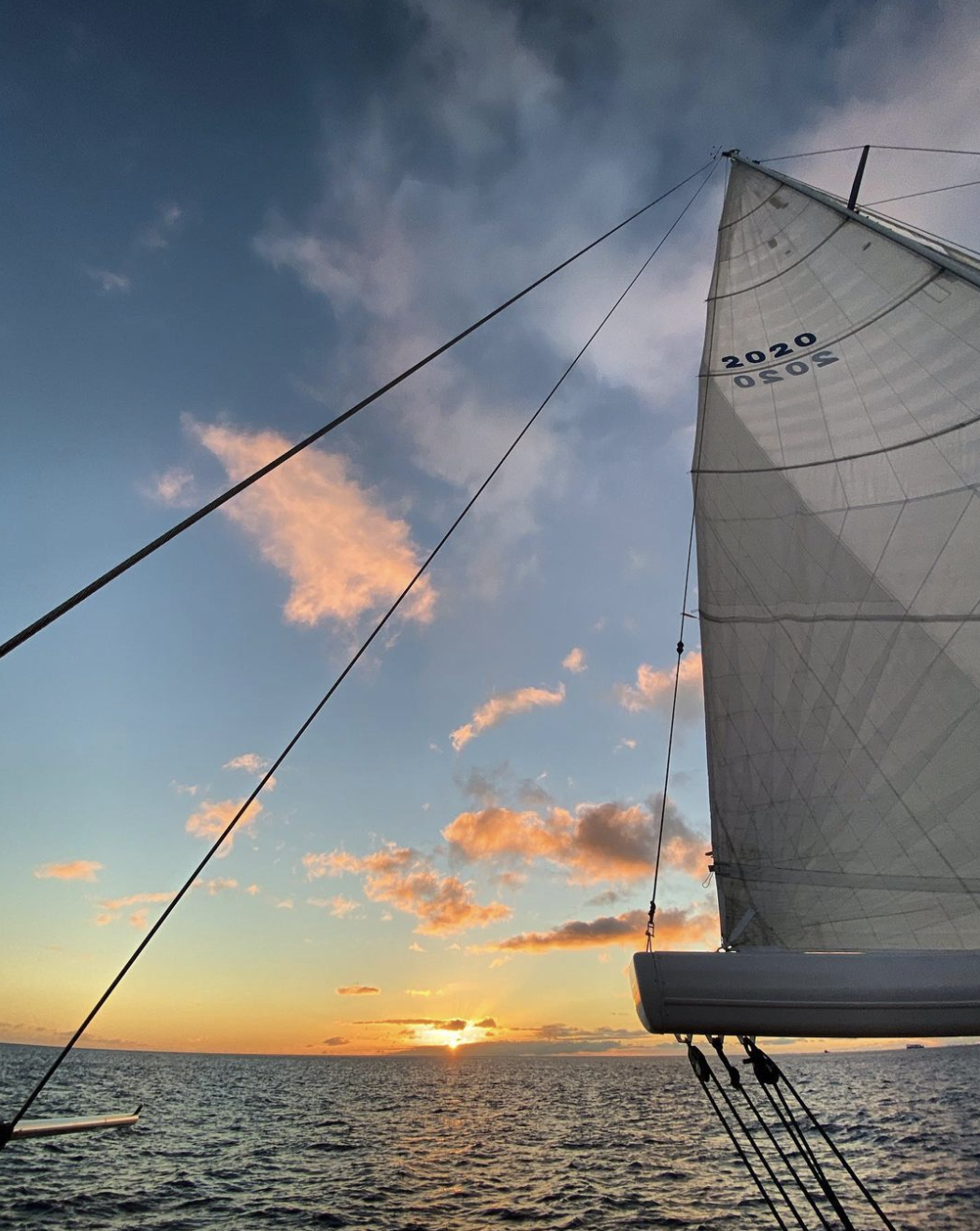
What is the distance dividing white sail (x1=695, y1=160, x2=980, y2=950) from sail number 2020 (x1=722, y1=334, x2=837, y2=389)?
0.03m

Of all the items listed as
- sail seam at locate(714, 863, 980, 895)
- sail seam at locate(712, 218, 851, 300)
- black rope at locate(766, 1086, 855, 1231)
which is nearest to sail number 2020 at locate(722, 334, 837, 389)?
sail seam at locate(712, 218, 851, 300)

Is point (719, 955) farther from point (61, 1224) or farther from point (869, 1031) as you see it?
point (61, 1224)

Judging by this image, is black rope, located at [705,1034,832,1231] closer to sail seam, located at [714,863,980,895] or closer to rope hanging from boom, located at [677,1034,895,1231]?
rope hanging from boom, located at [677,1034,895,1231]

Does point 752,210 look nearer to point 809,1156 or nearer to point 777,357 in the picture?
point 777,357

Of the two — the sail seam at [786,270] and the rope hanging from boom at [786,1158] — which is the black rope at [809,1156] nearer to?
the rope hanging from boom at [786,1158]

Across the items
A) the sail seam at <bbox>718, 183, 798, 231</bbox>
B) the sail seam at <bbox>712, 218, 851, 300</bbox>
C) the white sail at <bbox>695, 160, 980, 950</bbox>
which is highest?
the sail seam at <bbox>718, 183, 798, 231</bbox>

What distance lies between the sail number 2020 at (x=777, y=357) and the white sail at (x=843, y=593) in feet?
0.11

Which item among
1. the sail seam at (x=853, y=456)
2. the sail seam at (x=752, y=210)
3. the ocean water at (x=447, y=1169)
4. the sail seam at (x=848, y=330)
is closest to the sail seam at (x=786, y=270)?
the sail seam at (x=848, y=330)

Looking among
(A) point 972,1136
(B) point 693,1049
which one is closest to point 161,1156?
(B) point 693,1049

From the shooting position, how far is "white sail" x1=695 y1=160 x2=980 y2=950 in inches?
225

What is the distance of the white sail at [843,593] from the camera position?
5727 millimetres

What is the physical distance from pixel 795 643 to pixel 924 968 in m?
4.50

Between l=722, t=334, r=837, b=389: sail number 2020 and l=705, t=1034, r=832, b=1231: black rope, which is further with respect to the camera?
l=722, t=334, r=837, b=389: sail number 2020

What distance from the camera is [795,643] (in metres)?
Result: 7.15
